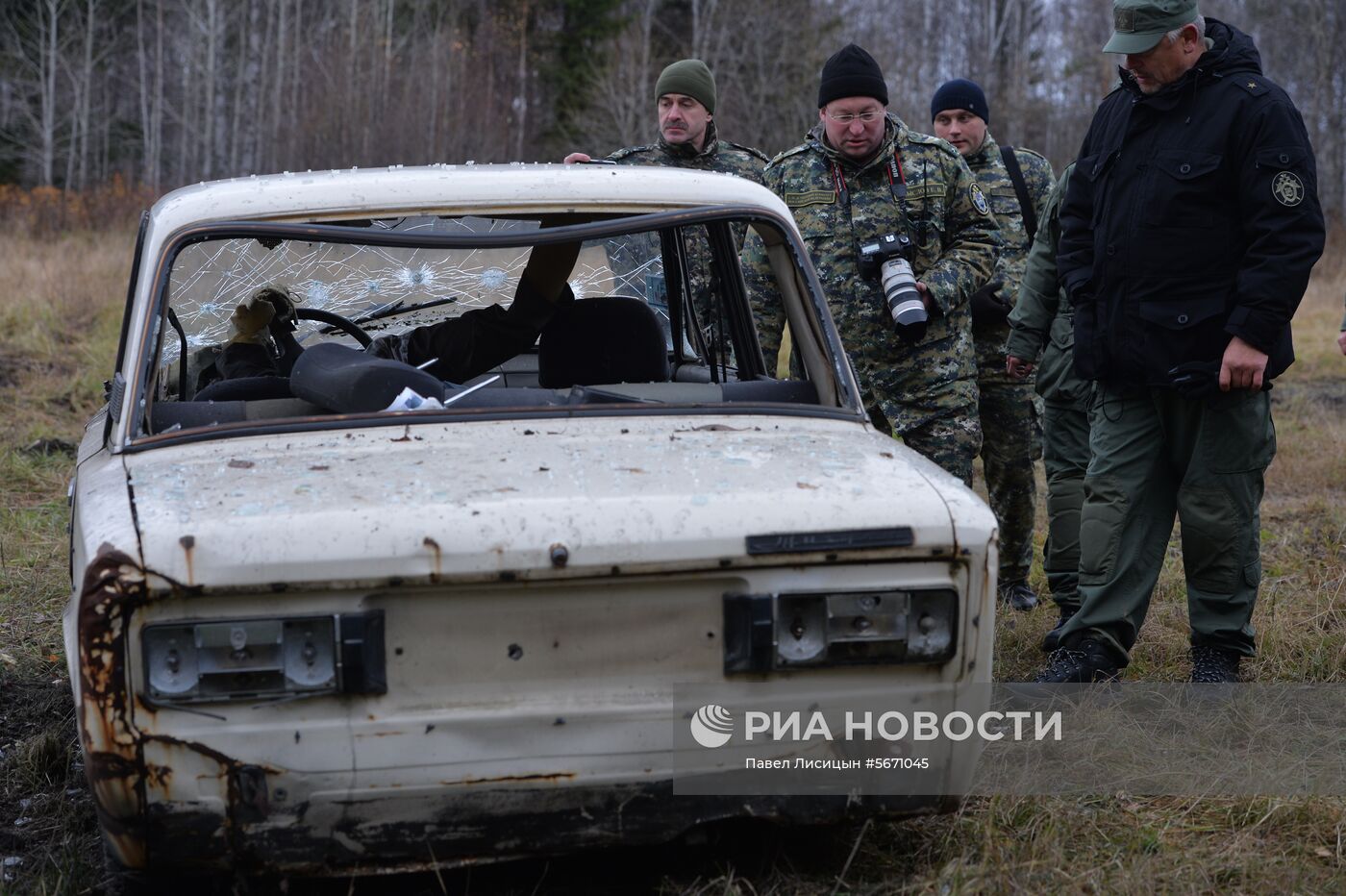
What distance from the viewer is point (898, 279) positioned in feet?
14.2

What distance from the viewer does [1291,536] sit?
6012mm

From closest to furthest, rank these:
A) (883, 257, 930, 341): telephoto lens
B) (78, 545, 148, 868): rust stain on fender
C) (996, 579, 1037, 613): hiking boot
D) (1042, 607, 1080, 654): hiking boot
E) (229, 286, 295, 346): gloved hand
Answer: (78, 545, 148, 868): rust stain on fender → (229, 286, 295, 346): gloved hand → (883, 257, 930, 341): telephoto lens → (1042, 607, 1080, 654): hiking boot → (996, 579, 1037, 613): hiking boot

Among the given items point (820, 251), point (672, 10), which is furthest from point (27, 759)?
point (672, 10)

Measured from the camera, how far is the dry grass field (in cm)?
279

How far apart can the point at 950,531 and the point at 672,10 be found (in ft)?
93.0

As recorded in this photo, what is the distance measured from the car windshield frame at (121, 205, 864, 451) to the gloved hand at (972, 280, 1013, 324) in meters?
2.22

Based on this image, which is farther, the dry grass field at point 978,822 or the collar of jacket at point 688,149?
the collar of jacket at point 688,149

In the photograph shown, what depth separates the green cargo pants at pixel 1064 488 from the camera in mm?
4828

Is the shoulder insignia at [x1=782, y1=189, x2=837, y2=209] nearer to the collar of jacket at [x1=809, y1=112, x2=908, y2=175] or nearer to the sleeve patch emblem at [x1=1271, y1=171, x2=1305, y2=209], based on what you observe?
the collar of jacket at [x1=809, y1=112, x2=908, y2=175]

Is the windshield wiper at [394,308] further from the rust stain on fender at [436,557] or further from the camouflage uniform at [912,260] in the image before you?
the rust stain on fender at [436,557]

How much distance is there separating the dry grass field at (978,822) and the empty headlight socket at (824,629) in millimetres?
453

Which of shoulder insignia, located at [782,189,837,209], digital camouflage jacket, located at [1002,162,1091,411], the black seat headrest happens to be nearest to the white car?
the black seat headrest

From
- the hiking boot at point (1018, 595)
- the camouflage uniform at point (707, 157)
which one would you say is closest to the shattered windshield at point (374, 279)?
the camouflage uniform at point (707, 157)

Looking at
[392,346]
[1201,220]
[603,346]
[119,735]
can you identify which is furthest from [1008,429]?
[119,735]
